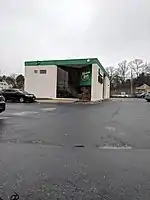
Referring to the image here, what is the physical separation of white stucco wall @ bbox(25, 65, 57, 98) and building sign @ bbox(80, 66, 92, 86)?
14.7 feet

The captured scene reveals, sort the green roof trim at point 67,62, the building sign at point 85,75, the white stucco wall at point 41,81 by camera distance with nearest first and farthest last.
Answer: the green roof trim at point 67,62
the white stucco wall at point 41,81
the building sign at point 85,75

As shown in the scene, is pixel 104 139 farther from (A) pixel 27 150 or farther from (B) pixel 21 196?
(B) pixel 21 196

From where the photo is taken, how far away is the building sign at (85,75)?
136 feet

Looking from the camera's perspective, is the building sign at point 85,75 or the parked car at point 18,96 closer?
the parked car at point 18,96

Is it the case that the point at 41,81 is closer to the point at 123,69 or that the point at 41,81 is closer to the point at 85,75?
the point at 85,75

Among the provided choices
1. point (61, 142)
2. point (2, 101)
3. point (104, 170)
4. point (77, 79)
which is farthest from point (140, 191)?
point (77, 79)

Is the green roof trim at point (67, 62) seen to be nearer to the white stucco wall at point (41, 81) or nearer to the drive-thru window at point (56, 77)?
the drive-thru window at point (56, 77)

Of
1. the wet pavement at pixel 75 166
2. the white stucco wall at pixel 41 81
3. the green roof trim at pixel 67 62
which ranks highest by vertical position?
the green roof trim at pixel 67 62

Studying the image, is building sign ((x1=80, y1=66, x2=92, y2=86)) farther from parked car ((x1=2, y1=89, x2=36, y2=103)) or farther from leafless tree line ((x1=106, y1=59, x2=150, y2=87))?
leafless tree line ((x1=106, y1=59, x2=150, y2=87))

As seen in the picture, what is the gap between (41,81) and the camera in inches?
1651

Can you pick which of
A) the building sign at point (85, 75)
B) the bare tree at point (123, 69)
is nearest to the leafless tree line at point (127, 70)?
the bare tree at point (123, 69)

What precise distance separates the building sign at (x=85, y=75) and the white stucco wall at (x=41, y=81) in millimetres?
4471

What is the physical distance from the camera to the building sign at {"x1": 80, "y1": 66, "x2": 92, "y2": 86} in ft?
136

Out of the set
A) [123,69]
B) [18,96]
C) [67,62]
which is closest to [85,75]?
[67,62]
